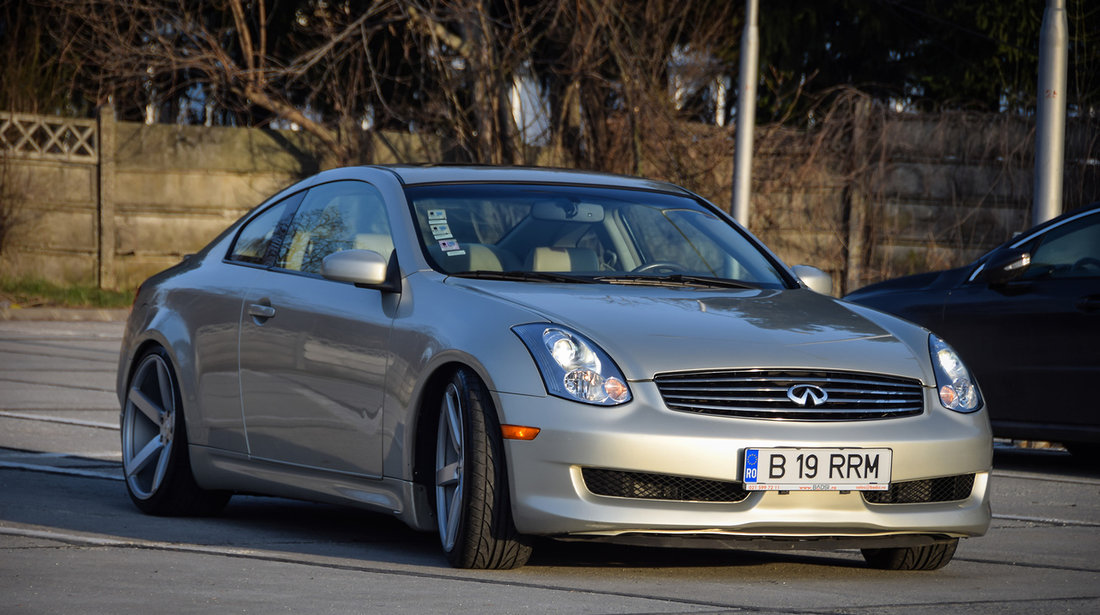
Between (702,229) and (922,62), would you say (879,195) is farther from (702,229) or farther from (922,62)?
(702,229)

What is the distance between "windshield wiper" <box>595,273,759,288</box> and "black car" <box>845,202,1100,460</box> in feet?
10.5

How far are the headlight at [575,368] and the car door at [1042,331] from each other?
14.8 ft

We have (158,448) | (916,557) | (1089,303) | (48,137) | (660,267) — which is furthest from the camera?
(48,137)

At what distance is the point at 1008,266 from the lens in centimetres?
907

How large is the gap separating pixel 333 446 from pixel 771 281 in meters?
1.84

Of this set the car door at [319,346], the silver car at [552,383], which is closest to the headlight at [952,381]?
the silver car at [552,383]

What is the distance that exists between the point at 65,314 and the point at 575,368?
15.2 meters

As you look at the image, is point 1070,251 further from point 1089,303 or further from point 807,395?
point 807,395

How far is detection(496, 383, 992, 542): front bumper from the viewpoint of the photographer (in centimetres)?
505

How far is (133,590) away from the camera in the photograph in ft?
16.2

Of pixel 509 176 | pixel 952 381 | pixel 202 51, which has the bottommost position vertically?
pixel 952 381

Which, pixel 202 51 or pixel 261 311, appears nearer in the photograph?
pixel 261 311

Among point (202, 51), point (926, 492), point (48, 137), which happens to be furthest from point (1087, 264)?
point (48, 137)

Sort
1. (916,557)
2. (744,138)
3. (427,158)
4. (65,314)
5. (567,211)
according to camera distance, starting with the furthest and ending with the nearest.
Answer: (427,158) < (65,314) < (744,138) < (567,211) < (916,557)
